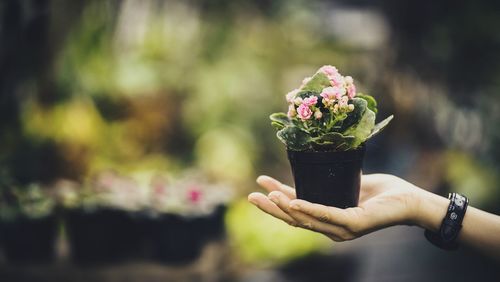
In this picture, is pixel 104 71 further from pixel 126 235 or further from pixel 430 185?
pixel 430 185

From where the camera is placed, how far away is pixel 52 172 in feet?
14.2

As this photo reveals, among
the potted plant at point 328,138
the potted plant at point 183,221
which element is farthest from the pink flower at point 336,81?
the potted plant at point 183,221

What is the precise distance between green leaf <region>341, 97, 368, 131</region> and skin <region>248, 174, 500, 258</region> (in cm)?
24

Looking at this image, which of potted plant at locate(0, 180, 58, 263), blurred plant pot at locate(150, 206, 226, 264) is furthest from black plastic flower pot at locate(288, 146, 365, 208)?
potted plant at locate(0, 180, 58, 263)

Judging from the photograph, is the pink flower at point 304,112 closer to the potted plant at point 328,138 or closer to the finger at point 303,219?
the potted plant at point 328,138

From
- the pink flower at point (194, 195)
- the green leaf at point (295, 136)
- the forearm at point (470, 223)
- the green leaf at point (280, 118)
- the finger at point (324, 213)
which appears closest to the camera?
the finger at point (324, 213)

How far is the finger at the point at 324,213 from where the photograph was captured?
1641 mm

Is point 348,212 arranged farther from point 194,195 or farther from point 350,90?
point 194,195

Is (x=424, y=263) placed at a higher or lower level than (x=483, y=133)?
lower

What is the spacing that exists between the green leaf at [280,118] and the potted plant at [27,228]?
2028mm

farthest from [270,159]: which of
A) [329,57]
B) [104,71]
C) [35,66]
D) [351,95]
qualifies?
[351,95]

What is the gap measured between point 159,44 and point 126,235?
12.9 ft

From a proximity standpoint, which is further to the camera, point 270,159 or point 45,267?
point 270,159

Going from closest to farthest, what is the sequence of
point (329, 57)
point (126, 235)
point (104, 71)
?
point (126, 235) < point (104, 71) < point (329, 57)
